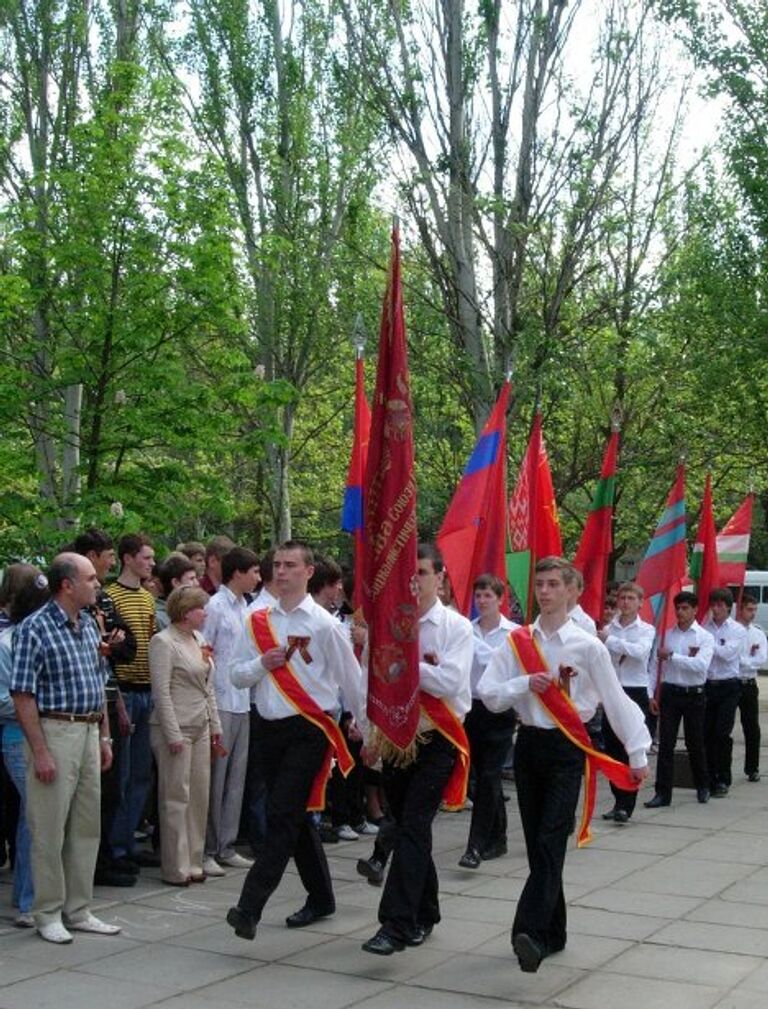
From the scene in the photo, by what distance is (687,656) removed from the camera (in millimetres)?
13164

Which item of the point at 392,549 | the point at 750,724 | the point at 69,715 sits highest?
the point at 392,549

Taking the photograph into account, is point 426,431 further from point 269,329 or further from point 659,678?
point 659,678

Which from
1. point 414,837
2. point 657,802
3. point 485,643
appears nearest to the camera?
point 414,837

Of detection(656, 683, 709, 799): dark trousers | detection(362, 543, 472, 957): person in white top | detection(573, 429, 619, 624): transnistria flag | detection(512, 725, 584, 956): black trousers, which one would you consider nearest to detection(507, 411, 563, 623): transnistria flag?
detection(573, 429, 619, 624): transnistria flag

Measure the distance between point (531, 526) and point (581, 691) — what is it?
560 centimetres

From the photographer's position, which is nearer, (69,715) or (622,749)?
(69,715)

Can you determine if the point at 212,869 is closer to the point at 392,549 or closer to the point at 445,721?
the point at 445,721

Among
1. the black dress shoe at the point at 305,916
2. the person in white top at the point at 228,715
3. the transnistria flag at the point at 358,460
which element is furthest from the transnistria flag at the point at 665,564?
the black dress shoe at the point at 305,916

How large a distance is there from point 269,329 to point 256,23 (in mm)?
5005

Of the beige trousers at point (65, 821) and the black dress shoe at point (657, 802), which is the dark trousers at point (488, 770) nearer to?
the black dress shoe at point (657, 802)

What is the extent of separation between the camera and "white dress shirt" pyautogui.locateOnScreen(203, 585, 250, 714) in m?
9.65

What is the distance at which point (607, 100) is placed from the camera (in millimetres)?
19219

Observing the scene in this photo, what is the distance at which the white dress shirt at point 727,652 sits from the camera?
14.0 m

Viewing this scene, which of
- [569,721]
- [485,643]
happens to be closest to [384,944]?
[569,721]
